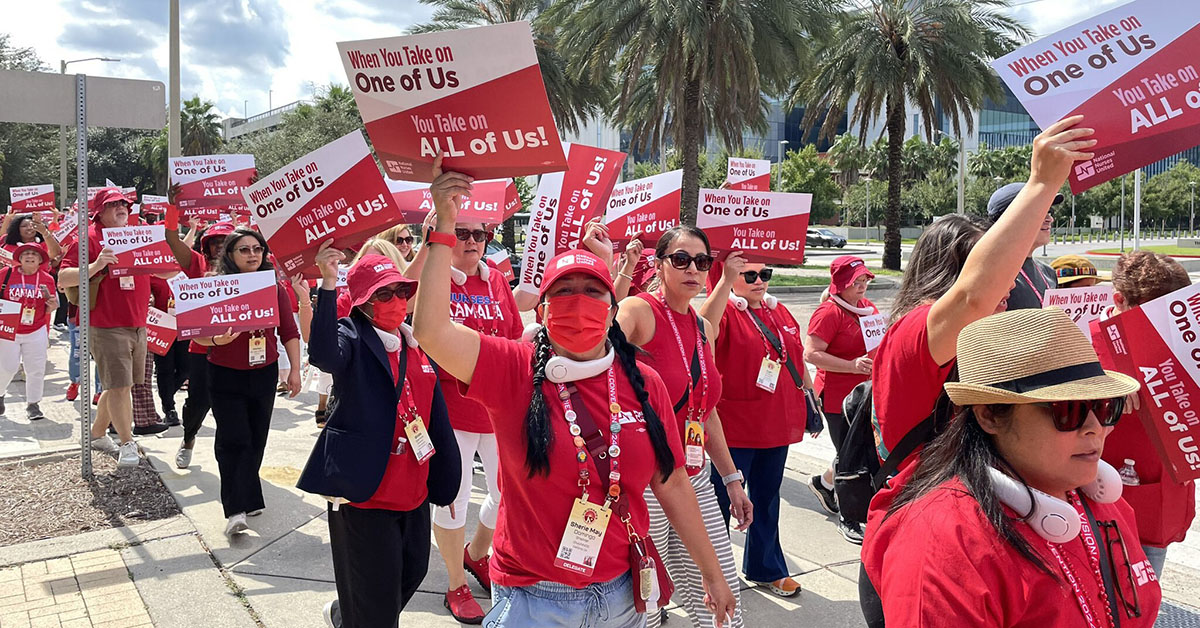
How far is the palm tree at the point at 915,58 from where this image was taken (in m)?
25.1

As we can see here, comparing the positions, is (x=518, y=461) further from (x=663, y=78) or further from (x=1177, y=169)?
(x=1177, y=169)

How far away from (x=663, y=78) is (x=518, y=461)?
2096 centimetres

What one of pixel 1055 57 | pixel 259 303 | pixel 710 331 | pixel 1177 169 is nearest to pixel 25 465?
pixel 259 303

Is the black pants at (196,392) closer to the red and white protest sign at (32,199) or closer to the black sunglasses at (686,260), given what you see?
the black sunglasses at (686,260)

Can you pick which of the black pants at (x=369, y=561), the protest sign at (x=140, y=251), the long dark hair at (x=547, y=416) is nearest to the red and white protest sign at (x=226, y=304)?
the protest sign at (x=140, y=251)

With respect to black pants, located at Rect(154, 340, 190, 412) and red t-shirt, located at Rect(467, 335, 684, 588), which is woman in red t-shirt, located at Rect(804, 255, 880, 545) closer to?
red t-shirt, located at Rect(467, 335, 684, 588)

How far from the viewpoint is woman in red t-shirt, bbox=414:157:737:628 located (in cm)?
271

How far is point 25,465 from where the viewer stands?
7.31 metres

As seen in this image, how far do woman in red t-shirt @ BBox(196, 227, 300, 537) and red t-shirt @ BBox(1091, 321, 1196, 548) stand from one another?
480 centimetres

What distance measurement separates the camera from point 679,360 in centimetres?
403

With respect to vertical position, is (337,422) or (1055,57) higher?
(1055,57)

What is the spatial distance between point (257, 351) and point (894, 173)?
24944 mm

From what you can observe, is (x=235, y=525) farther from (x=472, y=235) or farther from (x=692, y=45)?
(x=692, y=45)

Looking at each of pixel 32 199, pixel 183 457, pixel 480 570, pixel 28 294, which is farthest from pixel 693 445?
pixel 32 199
